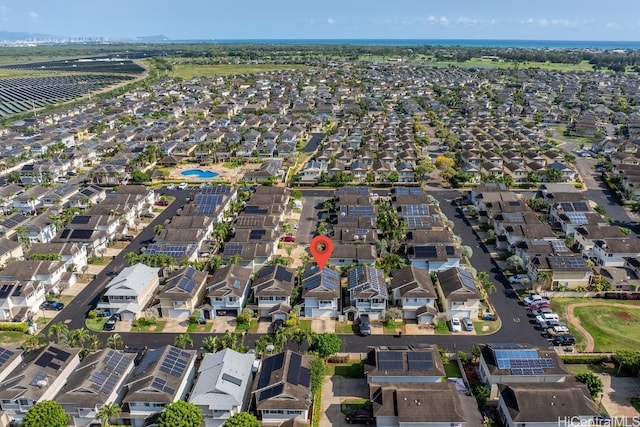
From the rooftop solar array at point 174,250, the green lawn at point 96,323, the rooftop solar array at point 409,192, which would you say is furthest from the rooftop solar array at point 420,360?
the rooftop solar array at point 409,192

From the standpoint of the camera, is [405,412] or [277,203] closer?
[405,412]

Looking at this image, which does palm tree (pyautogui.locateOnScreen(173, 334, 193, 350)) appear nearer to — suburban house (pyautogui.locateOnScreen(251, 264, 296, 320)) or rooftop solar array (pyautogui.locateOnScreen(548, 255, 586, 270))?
suburban house (pyautogui.locateOnScreen(251, 264, 296, 320))

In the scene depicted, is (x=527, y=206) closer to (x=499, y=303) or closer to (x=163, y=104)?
(x=499, y=303)

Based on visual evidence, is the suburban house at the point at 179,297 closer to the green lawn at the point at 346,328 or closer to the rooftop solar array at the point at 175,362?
the rooftop solar array at the point at 175,362

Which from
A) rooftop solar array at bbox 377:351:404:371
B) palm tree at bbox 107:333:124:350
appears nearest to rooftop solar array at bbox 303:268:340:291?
rooftop solar array at bbox 377:351:404:371

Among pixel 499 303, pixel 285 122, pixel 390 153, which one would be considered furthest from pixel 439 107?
pixel 499 303

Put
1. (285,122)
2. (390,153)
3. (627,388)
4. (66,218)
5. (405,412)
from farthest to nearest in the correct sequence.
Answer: (285,122) < (390,153) < (66,218) < (627,388) < (405,412)
